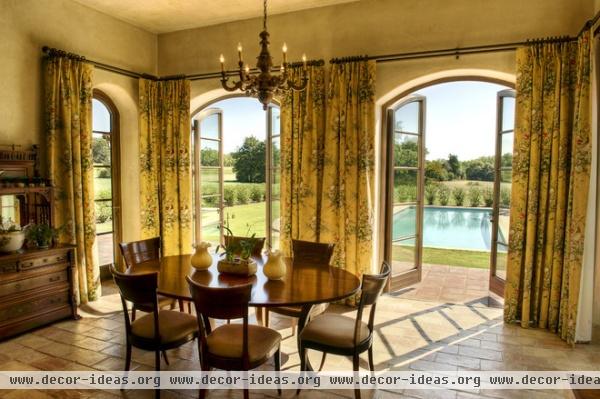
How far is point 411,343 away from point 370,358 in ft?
2.33

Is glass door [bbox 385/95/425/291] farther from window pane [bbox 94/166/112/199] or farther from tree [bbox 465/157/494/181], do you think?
tree [bbox 465/157/494/181]

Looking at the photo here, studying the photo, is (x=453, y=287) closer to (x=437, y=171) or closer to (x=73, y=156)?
(x=73, y=156)

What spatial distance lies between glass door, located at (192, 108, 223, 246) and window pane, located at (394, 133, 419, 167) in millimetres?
2460

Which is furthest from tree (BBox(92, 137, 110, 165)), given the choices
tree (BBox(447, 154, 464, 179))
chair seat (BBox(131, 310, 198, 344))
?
tree (BBox(447, 154, 464, 179))

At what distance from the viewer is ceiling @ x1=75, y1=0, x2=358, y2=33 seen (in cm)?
426

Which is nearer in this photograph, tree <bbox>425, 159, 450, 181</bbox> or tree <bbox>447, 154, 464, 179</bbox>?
tree <bbox>447, 154, 464, 179</bbox>

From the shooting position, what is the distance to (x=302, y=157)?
4.29 metres

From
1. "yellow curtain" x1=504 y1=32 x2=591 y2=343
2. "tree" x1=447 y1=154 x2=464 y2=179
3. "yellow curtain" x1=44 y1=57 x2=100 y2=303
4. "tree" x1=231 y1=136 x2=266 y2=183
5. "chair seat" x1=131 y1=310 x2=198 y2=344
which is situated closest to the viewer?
"chair seat" x1=131 y1=310 x2=198 y2=344

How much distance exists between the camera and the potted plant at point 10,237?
3332 millimetres

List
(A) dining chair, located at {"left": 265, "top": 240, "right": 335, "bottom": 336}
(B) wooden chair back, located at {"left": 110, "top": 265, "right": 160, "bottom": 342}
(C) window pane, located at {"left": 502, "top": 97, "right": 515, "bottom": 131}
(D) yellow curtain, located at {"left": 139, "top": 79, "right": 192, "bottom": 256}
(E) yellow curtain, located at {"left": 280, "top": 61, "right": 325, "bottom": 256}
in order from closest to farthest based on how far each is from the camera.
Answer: (B) wooden chair back, located at {"left": 110, "top": 265, "right": 160, "bottom": 342}, (A) dining chair, located at {"left": 265, "top": 240, "right": 335, "bottom": 336}, (C) window pane, located at {"left": 502, "top": 97, "right": 515, "bottom": 131}, (E) yellow curtain, located at {"left": 280, "top": 61, "right": 325, "bottom": 256}, (D) yellow curtain, located at {"left": 139, "top": 79, "right": 192, "bottom": 256}

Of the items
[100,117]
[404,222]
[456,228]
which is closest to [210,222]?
[100,117]

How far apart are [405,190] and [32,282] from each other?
385 cm

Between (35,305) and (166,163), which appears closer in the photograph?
(35,305)

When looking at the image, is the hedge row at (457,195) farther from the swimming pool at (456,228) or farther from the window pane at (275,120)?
the window pane at (275,120)
